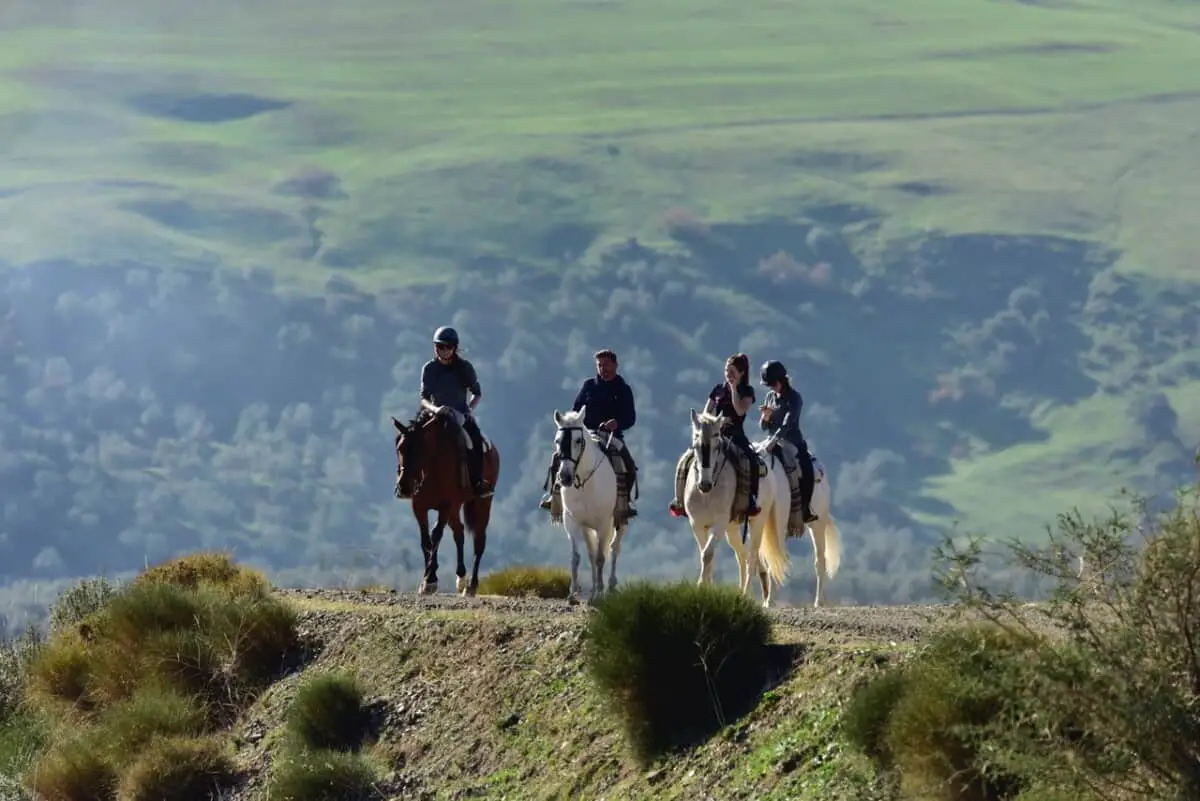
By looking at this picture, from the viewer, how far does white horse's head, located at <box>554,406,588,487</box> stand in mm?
24109

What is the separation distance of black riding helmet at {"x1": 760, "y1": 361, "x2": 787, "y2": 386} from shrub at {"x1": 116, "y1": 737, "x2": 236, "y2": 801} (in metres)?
6.93

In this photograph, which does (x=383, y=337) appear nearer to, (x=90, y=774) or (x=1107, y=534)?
(x=90, y=774)

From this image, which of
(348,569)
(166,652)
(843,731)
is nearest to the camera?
(843,731)

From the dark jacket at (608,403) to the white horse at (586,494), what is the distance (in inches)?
7.3

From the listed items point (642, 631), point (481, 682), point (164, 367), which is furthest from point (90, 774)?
point (164, 367)

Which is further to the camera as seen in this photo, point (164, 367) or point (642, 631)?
point (164, 367)

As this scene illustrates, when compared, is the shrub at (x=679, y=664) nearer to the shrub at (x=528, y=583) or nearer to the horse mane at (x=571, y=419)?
the horse mane at (x=571, y=419)

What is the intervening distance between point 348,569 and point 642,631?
19.5m

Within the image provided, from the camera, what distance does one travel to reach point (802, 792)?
1645 cm

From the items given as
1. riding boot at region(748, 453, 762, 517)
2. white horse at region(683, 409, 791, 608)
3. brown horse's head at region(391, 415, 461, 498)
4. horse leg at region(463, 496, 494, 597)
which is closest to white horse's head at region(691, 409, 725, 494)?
white horse at region(683, 409, 791, 608)

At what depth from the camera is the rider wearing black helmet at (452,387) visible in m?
26.6

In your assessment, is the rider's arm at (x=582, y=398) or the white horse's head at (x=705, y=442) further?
the rider's arm at (x=582, y=398)

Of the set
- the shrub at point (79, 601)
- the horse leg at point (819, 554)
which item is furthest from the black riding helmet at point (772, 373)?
the shrub at point (79, 601)

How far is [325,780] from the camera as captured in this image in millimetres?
20734
